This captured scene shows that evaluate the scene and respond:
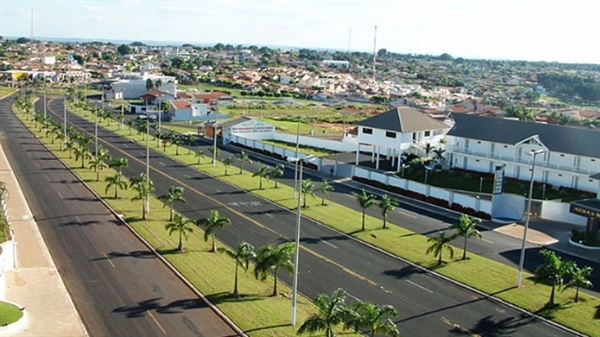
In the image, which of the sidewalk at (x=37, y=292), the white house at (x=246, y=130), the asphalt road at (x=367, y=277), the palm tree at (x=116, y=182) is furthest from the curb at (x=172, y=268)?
the white house at (x=246, y=130)

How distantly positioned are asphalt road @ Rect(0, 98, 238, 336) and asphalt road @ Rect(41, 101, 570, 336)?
6889mm

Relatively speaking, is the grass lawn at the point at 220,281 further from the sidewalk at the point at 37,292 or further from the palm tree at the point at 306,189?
the palm tree at the point at 306,189

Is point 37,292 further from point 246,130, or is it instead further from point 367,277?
point 246,130

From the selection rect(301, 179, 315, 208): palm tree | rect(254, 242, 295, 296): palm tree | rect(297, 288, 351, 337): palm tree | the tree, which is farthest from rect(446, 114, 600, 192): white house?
rect(297, 288, 351, 337): palm tree

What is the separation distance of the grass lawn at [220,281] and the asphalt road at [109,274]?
93cm

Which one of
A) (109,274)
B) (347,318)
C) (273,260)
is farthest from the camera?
(109,274)

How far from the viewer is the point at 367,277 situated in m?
37.9

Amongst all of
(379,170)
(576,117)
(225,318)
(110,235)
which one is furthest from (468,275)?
(576,117)

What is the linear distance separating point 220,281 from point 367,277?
9.28 metres

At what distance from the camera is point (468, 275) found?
127ft

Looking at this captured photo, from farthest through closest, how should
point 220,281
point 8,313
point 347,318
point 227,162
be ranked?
point 227,162, point 220,281, point 8,313, point 347,318

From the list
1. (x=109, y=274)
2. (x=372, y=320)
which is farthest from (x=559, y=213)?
(x=109, y=274)

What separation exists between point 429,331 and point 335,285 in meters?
7.35

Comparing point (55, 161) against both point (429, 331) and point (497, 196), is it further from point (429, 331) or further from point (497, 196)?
point (429, 331)
